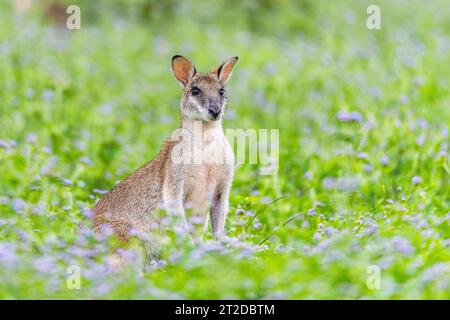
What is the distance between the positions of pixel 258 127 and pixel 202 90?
14.0 feet

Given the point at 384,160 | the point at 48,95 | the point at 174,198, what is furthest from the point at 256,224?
the point at 48,95

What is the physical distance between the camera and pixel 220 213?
6586 millimetres

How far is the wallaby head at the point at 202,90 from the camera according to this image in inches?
259

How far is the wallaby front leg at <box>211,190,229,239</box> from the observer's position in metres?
6.57

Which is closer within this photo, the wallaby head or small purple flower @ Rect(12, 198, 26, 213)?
the wallaby head

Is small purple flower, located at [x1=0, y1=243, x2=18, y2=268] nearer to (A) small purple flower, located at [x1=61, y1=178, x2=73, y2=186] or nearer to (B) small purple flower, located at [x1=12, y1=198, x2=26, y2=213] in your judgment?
(B) small purple flower, located at [x1=12, y1=198, x2=26, y2=213]

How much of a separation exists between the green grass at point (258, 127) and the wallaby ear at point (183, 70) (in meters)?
0.99

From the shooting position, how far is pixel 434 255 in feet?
18.3

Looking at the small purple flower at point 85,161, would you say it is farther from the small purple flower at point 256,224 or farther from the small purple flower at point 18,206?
the small purple flower at point 256,224

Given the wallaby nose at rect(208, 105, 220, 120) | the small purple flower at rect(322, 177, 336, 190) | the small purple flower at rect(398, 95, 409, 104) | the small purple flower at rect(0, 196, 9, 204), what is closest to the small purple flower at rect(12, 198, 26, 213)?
the small purple flower at rect(0, 196, 9, 204)

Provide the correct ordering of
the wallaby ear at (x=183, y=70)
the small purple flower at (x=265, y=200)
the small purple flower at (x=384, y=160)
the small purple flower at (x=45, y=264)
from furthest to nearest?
1. the small purple flower at (x=384, y=160)
2. the small purple flower at (x=265, y=200)
3. the wallaby ear at (x=183, y=70)
4. the small purple flower at (x=45, y=264)

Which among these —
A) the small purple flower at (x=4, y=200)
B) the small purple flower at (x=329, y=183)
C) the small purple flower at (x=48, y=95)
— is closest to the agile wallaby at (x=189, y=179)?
the small purple flower at (x=4, y=200)

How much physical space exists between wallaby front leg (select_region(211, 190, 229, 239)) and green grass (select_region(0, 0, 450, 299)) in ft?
0.44
